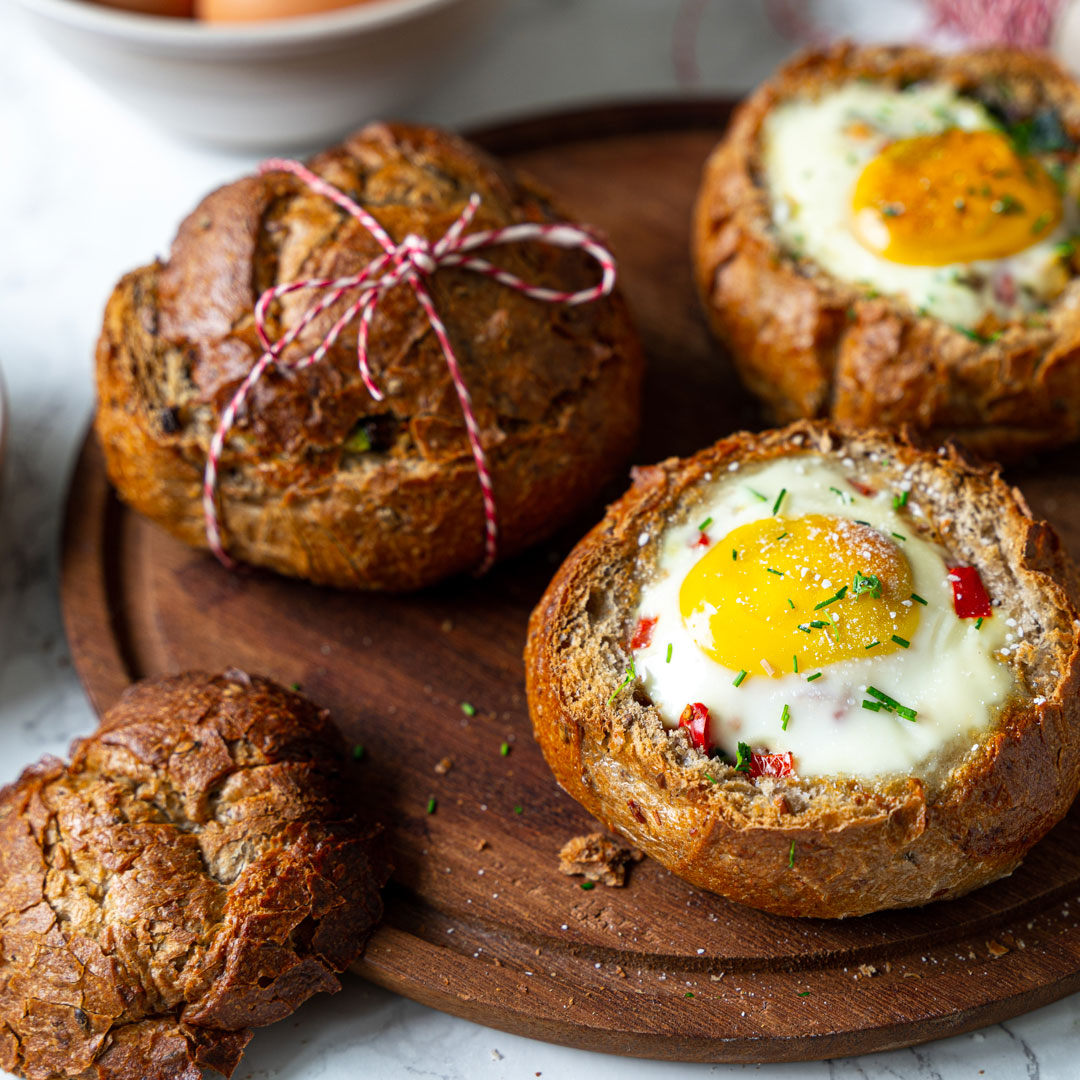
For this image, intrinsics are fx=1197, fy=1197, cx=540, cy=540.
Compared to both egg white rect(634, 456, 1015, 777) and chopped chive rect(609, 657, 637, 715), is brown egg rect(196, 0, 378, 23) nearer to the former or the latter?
egg white rect(634, 456, 1015, 777)

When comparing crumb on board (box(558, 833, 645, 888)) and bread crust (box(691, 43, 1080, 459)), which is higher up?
bread crust (box(691, 43, 1080, 459))

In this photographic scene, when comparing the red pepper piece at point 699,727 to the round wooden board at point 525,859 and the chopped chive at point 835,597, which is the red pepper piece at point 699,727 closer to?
the chopped chive at point 835,597

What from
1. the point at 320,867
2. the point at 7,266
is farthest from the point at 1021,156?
the point at 7,266

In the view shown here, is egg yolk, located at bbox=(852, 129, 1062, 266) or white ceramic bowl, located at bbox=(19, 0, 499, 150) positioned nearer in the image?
egg yolk, located at bbox=(852, 129, 1062, 266)

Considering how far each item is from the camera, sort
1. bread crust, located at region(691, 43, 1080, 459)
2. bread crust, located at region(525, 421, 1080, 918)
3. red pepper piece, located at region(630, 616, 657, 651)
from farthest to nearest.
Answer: bread crust, located at region(691, 43, 1080, 459), red pepper piece, located at region(630, 616, 657, 651), bread crust, located at region(525, 421, 1080, 918)

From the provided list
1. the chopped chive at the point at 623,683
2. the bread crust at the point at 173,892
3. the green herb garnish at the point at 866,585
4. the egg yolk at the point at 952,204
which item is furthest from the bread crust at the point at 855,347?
the bread crust at the point at 173,892

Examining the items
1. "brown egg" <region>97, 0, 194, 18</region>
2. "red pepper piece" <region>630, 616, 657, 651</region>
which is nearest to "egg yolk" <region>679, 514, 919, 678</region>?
"red pepper piece" <region>630, 616, 657, 651</region>

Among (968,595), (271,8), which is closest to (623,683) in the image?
(968,595)
